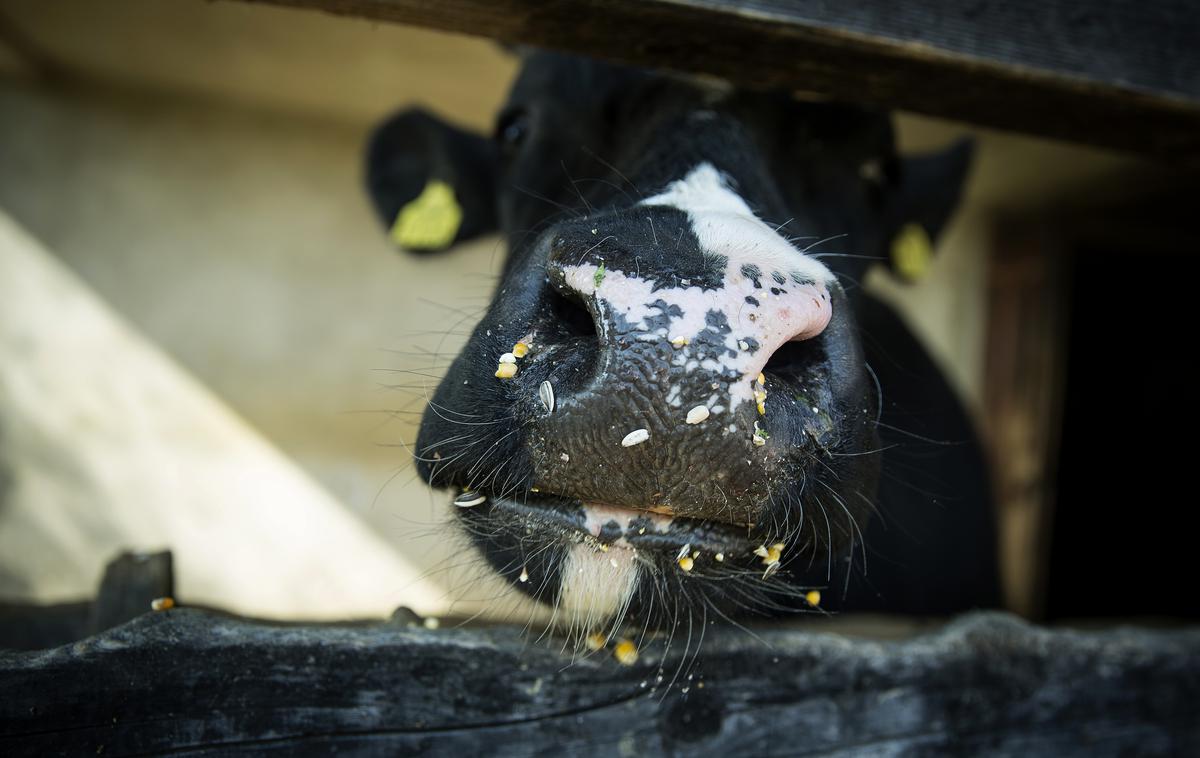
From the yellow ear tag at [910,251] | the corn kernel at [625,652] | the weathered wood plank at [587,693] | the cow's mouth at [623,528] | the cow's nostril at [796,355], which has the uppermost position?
the yellow ear tag at [910,251]

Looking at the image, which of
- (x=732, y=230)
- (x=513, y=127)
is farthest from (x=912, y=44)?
(x=513, y=127)

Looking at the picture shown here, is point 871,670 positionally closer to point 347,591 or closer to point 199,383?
point 347,591

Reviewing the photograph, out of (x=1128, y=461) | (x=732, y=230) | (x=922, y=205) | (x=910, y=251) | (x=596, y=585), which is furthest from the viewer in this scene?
(x=1128, y=461)

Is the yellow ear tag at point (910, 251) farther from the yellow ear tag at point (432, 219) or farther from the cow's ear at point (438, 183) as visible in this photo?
the yellow ear tag at point (432, 219)

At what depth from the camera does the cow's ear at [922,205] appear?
3.36 meters

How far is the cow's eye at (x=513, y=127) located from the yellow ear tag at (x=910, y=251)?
1548mm

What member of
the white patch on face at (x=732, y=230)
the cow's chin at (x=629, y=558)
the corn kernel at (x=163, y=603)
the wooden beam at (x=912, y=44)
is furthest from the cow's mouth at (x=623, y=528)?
the wooden beam at (x=912, y=44)

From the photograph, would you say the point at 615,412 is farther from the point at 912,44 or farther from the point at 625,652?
the point at 912,44

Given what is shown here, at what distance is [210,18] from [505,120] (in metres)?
2.50

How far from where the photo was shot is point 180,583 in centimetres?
509

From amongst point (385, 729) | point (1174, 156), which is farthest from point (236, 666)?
point (1174, 156)

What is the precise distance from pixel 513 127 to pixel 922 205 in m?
1.83

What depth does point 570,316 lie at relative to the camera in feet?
4.31

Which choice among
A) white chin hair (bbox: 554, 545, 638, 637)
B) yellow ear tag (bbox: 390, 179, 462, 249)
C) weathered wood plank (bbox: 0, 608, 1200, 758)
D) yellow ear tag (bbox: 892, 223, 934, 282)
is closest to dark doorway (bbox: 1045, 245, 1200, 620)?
yellow ear tag (bbox: 892, 223, 934, 282)
